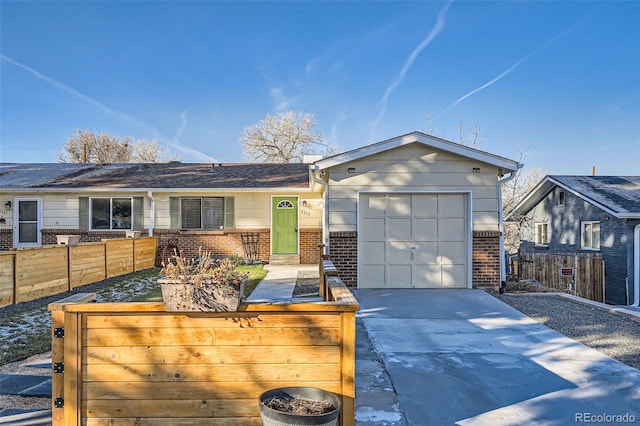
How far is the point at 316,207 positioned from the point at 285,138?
19241mm

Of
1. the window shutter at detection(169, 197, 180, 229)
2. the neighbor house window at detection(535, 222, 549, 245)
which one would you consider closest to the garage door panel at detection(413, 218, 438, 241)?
the window shutter at detection(169, 197, 180, 229)

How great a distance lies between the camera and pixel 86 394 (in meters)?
2.76

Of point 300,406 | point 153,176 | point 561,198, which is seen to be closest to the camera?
point 300,406

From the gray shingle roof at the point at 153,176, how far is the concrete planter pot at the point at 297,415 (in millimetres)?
11413

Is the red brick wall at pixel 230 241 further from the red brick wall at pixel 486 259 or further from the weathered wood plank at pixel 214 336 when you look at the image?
the weathered wood plank at pixel 214 336

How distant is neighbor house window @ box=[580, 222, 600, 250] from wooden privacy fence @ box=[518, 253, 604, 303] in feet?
2.45

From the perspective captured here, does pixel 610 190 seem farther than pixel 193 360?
Yes

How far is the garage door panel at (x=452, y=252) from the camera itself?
909 cm

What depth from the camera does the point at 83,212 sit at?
14039 millimetres

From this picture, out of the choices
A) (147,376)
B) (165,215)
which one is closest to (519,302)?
(147,376)

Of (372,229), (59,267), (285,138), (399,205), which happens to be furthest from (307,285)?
(285,138)

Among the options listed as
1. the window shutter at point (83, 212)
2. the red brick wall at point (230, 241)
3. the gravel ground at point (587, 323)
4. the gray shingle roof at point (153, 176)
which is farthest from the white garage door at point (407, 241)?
the window shutter at point (83, 212)

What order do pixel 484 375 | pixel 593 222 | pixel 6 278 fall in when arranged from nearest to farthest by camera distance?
pixel 484 375
pixel 6 278
pixel 593 222

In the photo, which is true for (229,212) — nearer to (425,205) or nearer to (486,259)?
(425,205)
